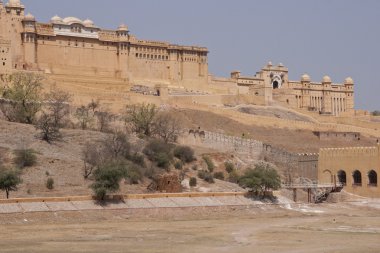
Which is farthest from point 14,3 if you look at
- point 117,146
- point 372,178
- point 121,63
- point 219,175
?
point 372,178

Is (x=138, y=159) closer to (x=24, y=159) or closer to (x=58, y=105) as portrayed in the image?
(x=24, y=159)

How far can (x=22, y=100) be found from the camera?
61250mm

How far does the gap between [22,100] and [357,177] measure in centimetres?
2243

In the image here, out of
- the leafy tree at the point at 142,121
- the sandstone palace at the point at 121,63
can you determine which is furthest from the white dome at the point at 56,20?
the leafy tree at the point at 142,121

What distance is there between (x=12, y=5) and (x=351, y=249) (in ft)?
174

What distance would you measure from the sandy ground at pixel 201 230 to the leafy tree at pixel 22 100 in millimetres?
18511

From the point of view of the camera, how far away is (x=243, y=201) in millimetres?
48688

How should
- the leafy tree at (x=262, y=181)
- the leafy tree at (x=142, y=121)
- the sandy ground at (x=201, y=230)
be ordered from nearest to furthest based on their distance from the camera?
the sandy ground at (x=201, y=230)
the leafy tree at (x=262, y=181)
the leafy tree at (x=142, y=121)

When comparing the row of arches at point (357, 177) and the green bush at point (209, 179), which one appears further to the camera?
the row of arches at point (357, 177)

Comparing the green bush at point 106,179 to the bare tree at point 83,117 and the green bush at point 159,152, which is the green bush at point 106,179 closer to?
the green bush at point 159,152

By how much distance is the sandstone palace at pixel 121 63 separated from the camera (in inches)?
3073

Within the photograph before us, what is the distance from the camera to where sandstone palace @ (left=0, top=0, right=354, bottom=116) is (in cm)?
7806

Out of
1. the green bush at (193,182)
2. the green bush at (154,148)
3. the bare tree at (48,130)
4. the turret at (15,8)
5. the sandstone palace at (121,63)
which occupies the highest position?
the turret at (15,8)

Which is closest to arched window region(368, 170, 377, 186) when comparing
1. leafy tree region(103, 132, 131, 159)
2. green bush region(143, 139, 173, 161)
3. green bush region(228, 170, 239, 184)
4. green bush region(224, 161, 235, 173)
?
green bush region(228, 170, 239, 184)
